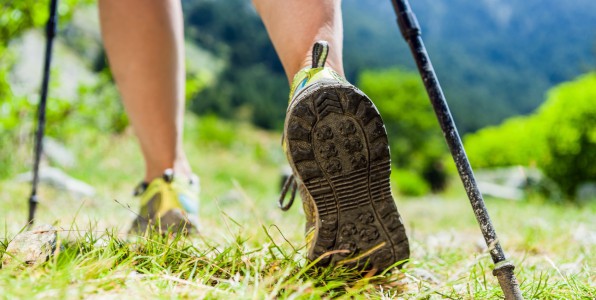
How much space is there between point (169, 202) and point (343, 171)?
0.59 m

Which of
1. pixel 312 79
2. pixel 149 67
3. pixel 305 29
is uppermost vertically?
pixel 149 67

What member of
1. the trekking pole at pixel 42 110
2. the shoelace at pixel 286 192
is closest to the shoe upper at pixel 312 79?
the shoelace at pixel 286 192

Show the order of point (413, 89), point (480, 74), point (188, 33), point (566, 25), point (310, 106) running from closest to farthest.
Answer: point (310, 106)
point (413, 89)
point (188, 33)
point (480, 74)
point (566, 25)

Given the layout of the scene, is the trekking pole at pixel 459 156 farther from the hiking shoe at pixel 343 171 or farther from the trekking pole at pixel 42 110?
the trekking pole at pixel 42 110

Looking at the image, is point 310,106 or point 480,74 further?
point 480,74

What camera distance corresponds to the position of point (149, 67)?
4.42 feet

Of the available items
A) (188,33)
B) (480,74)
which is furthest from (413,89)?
(480,74)

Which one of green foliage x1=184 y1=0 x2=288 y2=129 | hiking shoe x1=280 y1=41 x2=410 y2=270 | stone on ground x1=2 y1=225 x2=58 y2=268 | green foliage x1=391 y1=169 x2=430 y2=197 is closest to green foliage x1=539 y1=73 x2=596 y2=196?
green foliage x1=391 y1=169 x2=430 y2=197

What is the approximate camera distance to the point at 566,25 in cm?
6147

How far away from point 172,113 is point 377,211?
2.50ft

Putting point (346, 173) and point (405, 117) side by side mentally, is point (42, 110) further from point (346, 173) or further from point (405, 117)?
point (405, 117)

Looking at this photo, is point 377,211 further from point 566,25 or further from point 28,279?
point 566,25

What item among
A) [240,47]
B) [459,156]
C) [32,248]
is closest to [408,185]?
[459,156]

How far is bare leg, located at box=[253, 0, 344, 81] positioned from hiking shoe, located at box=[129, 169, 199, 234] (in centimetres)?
47
